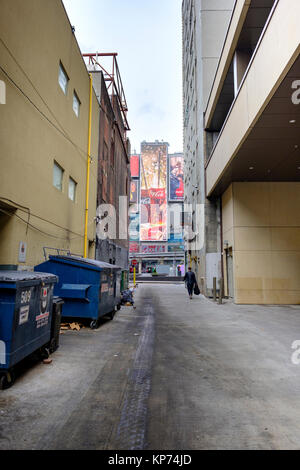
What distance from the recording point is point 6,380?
159 inches

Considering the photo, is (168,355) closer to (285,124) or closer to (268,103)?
(268,103)

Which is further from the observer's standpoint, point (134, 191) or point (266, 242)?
point (134, 191)

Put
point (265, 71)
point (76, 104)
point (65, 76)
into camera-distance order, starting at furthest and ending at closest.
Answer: point (76, 104) → point (65, 76) → point (265, 71)

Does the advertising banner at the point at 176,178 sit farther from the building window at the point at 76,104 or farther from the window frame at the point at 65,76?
the window frame at the point at 65,76

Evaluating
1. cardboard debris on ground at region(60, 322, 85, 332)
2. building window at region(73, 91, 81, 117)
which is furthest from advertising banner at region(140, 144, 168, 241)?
cardboard debris on ground at region(60, 322, 85, 332)

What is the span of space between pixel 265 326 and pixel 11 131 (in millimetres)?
8559

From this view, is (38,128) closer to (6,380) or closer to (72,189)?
(72,189)

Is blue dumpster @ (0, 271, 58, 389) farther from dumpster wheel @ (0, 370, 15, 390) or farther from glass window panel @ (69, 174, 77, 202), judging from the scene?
glass window panel @ (69, 174, 77, 202)

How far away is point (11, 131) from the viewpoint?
7.86 m

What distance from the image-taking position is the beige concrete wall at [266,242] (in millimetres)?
14633

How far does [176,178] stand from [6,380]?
106 meters

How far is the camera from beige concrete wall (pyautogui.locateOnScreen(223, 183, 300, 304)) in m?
14.6

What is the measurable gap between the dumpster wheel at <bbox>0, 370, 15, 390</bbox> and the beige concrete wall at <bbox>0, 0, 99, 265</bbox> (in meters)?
4.22

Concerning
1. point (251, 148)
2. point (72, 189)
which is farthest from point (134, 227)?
point (251, 148)
